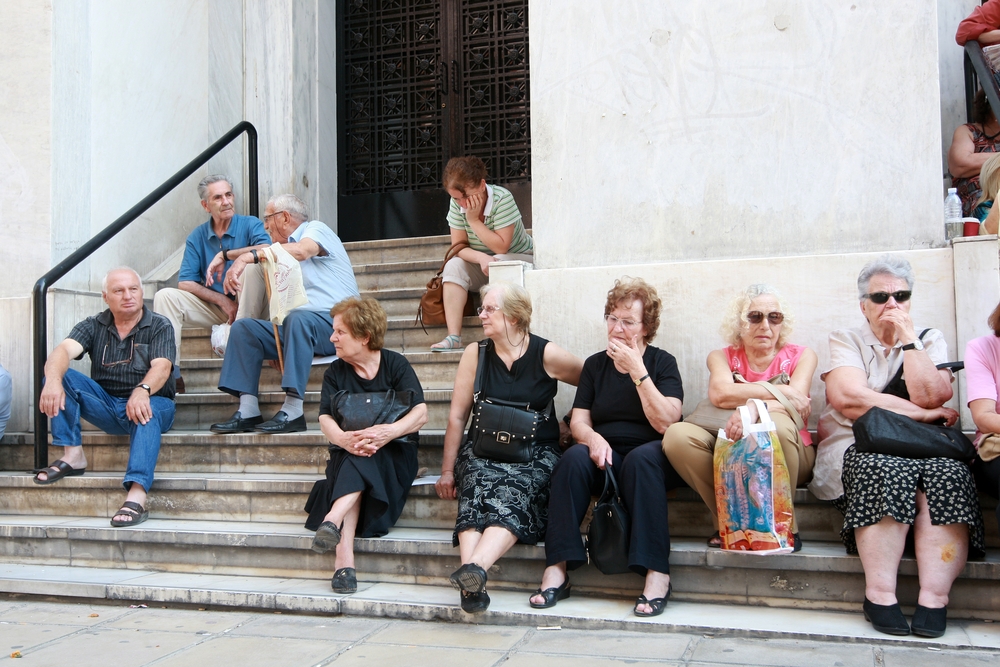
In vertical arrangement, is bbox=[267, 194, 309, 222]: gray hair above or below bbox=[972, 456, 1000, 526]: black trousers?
above

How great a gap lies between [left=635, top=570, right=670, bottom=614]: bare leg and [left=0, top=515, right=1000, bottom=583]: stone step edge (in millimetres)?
146

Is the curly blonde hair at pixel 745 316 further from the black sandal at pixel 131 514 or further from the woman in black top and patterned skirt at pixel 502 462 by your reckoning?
the black sandal at pixel 131 514

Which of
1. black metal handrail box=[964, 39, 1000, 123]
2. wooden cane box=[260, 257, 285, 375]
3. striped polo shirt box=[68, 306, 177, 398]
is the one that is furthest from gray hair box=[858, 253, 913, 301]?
striped polo shirt box=[68, 306, 177, 398]

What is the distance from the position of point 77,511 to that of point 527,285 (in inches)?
105

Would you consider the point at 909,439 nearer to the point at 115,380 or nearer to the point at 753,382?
the point at 753,382

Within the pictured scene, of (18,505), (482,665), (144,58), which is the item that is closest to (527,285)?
(482,665)

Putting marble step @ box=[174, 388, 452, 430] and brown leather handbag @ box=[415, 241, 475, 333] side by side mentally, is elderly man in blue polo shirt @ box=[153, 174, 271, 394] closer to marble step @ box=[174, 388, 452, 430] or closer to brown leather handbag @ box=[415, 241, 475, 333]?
marble step @ box=[174, 388, 452, 430]

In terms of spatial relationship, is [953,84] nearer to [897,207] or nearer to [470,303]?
[897,207]

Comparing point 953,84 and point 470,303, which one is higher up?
point 953,84

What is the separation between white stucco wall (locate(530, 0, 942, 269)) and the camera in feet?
14.7

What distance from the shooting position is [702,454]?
376 cm

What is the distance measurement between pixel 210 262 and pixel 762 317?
3.87 metres

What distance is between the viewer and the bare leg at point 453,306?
5508 millimetres

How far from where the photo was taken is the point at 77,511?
16.1 ft
